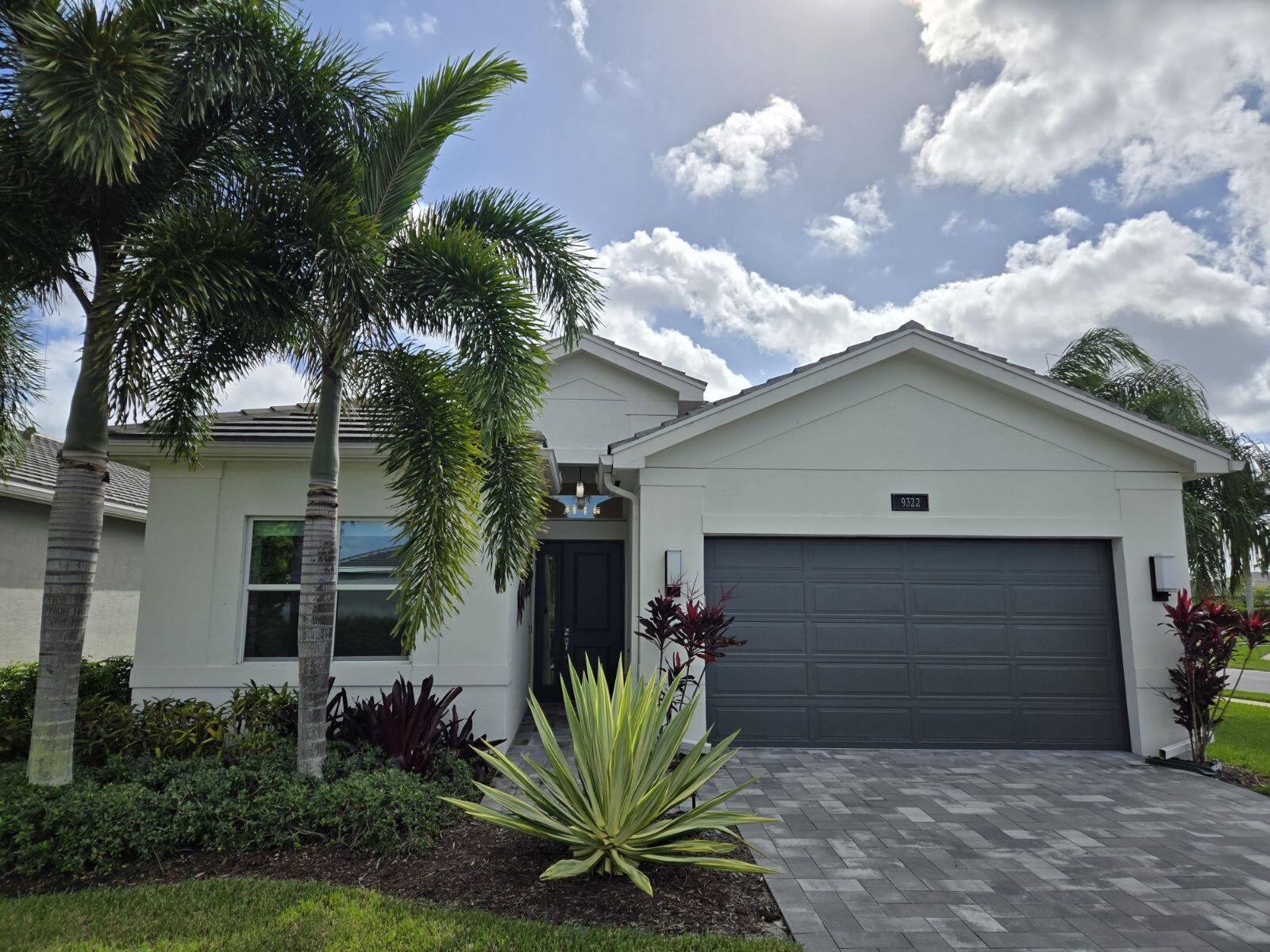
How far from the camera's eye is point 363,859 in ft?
15.4

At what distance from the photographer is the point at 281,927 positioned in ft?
12.1

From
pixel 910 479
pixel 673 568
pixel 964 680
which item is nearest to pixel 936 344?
pixel 910 479

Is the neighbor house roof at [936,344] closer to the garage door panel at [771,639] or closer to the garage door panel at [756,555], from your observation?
the garage door panel at [756,555]

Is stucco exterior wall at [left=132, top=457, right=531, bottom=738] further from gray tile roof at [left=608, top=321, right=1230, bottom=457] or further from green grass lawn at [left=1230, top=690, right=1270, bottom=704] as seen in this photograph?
green grass lawn at [left=1230, top=690, right=1270, bottom=704]

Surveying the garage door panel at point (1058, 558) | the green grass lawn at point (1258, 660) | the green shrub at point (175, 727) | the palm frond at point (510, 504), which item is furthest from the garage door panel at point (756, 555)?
the green grass lawn at point (1258, 660)

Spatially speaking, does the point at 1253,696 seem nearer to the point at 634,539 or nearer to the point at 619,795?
the point at 634,539

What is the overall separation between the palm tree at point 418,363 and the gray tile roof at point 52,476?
205 inches

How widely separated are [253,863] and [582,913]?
2.41 m

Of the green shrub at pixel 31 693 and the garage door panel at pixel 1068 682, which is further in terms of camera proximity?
the garage door panel at pixel 1068 682

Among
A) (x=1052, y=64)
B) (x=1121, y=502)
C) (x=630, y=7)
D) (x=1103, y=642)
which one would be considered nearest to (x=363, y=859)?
(x=1103, y=642)

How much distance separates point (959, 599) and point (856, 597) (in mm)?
1244

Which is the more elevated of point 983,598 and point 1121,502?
point 1121,502

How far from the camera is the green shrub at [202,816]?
15.0 feet

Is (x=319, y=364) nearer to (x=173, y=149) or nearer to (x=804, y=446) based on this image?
(x=173, y=149)
